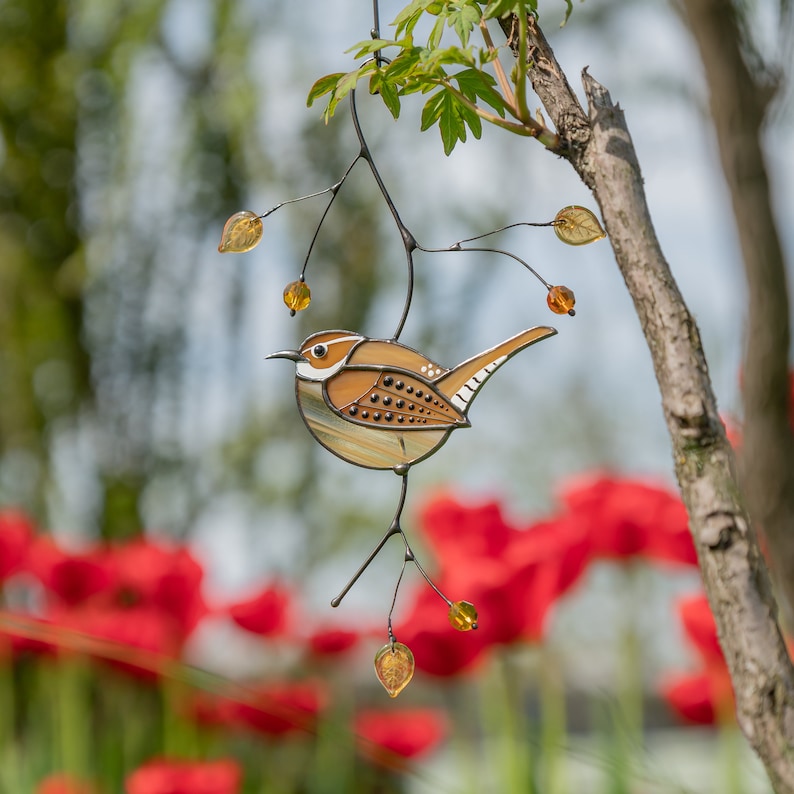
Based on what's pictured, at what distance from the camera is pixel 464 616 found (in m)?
0.31

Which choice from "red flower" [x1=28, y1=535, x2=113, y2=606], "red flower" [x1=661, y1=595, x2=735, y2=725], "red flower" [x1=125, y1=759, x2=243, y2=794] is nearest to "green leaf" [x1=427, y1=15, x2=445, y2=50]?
"red flower" [x1=661, y1=595, x2=735, y2=725]

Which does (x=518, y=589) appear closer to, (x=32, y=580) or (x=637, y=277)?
(x=637, y=277)

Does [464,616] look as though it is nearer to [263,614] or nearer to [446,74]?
[446,74]

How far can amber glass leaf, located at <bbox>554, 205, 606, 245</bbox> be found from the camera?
1.03 ft

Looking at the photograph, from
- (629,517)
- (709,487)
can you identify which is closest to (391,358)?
(709,487)

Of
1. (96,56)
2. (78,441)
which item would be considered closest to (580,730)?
(78,441)

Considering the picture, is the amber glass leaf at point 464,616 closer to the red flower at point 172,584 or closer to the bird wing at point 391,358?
the bird wing at point 391,358

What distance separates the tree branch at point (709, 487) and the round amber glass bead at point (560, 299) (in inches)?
1.6

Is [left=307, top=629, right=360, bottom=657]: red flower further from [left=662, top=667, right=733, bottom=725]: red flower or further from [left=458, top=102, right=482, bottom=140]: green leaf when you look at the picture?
[left=458, top=102, right=482, bottom=140]: green leaf

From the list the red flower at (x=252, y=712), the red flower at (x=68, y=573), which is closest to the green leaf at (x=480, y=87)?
the red flower at (x=252, y=712)

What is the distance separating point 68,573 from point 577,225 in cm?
87

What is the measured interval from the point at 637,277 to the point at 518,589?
1.36 ft

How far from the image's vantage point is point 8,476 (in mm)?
2611

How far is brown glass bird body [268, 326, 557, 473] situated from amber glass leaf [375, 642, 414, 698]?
0.06 m
